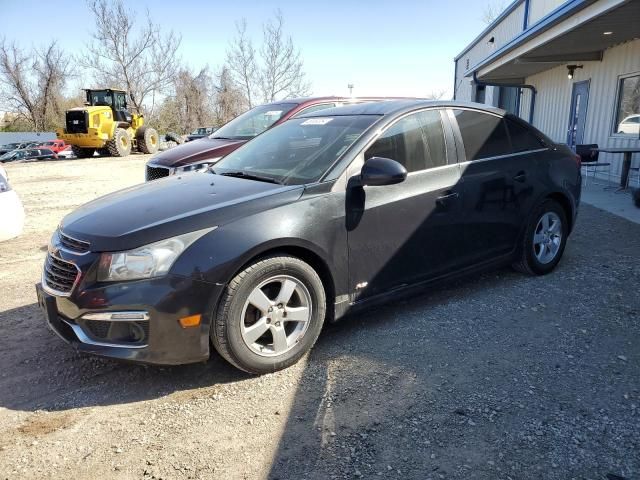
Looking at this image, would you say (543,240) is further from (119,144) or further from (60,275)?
(119,144)

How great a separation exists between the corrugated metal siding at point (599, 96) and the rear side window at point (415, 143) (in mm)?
8144

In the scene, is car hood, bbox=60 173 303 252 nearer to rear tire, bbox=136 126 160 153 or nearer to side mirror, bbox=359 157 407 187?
side mirror, bbox=359 157 407 187

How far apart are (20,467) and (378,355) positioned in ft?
6.66

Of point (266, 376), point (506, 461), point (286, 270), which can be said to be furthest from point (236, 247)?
point (506, 461)

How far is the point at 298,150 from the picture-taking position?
3.73 metres

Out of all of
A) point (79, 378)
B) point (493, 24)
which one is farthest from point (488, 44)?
point (79, 378)

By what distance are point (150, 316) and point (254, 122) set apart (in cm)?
549

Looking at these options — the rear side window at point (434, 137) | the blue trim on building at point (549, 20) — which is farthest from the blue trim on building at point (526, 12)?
the rear side window at point (434, 137)

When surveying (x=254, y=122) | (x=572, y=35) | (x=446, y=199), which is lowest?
(x=446, y=199)

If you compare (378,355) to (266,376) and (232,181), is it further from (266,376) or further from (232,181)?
(232,181)

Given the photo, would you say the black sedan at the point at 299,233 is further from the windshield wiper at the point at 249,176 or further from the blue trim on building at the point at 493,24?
the blue trim on building at the point at 493,24

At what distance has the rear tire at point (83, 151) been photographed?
77.6ft

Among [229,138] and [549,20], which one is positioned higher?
[549,20]

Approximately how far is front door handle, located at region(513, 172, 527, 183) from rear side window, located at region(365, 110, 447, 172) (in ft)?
2.65
